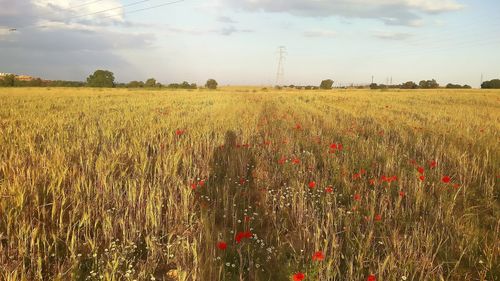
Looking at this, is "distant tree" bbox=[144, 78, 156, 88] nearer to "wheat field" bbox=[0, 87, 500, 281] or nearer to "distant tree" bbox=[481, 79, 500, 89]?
"distant tree" bbox=[481, 79, 500, 89]

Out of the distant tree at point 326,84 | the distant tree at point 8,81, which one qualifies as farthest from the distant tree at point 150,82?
the distant tree at point 326,84

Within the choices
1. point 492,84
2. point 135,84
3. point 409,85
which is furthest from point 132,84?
point 492,84

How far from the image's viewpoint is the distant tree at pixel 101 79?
312ft

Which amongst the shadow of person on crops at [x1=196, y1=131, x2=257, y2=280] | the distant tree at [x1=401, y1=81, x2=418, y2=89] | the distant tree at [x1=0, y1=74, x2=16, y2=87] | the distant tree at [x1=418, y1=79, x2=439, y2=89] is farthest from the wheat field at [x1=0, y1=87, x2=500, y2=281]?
the distant tree at [x1=418, y1=79, x2=439, y2=89]

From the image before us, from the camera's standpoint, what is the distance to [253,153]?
6254 mm

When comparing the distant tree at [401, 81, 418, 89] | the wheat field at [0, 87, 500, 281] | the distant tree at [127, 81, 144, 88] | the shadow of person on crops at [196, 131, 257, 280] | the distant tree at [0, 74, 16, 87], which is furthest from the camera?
the distant tree at [127, 81, 144, 88]

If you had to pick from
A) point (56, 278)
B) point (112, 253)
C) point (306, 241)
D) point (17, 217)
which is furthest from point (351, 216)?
point (17, 217)

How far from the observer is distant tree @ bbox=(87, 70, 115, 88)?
95.1 metres

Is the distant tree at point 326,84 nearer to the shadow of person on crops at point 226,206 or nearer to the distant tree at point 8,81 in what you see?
the distant tree at point 8,81

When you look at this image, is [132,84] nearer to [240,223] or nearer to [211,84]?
[211,84]

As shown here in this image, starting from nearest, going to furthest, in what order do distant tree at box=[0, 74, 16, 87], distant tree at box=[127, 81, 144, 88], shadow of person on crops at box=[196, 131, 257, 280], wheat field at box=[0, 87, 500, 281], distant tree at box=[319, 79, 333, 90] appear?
1. wheat field at box=[0, 87, 500, 281]
2. shadow of person on crops at box=[196, 131, 257, 280]
3. distant tree at box=[0, 74, 16, 87]
4. distant tree at box=[127, 81, 144, 88]
5. distant tree at box=[319, 79, 333, 90]

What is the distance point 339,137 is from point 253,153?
2.96 metres

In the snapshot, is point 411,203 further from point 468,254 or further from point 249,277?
point 249,277

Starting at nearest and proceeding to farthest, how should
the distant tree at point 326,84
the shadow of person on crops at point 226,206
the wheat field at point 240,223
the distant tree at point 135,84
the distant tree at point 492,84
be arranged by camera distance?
the wheat field at point 240,223 < the shadow of person on crops at point 226,206 < the distant tree at point 492,84 < the distant tree at point 135,84 < the distant tree at point 326,84
